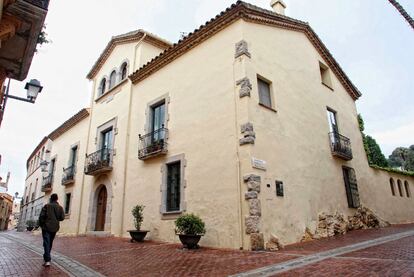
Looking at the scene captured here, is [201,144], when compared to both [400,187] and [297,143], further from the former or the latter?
[400,187]

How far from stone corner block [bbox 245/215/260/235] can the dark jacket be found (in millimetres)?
4383

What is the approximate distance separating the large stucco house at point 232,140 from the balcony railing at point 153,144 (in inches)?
1.8

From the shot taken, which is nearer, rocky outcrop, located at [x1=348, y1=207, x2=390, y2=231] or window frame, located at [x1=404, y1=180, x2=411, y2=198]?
rocky outcrop, located at [x1=348, y1=207, x2=390, y2=231]

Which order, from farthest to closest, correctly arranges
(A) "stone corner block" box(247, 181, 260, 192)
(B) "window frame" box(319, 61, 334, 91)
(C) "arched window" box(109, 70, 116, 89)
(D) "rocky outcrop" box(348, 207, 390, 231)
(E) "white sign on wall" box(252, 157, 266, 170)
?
(C) "arched window" box(109, 70, 116, 89), (B) "window frame" box(319, 61, 334, 91), (D) "rocky outcrop" box(348, 207, 390, 231), (E) "white sign on wall" box(252, 157, 266, 170), (A) "stone corner block" box(247, 181, 260, 192)

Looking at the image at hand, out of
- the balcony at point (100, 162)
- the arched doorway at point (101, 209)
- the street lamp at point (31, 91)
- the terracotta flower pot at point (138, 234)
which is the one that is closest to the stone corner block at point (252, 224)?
the terracotta flower pot at point (138, 234)

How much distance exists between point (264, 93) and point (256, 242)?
4770 mm

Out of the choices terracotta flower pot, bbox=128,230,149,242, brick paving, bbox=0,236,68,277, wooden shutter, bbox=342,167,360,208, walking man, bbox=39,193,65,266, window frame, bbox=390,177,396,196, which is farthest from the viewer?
window frame, bbox=390,177,396,196

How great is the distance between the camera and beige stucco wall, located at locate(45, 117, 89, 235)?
15387 millimetres

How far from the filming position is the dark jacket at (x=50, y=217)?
6129 millimetres

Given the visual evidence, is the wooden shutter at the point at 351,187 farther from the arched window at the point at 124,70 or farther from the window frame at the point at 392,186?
the arched window at the point at 124,70

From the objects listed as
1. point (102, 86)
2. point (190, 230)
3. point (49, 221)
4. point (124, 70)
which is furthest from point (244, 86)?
point (102, 86)

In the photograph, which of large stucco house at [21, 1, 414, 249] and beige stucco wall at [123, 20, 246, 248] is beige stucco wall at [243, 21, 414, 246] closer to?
large stucco house at [21, 1, 414, 249]

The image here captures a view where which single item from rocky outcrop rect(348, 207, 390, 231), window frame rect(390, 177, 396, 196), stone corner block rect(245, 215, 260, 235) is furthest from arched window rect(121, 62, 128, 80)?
window frame rect(390, 177, 396, 196)

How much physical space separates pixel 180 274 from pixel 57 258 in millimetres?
3705
